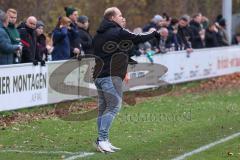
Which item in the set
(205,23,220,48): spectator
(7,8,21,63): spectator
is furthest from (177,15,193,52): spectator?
(7,8,21,63): spectator

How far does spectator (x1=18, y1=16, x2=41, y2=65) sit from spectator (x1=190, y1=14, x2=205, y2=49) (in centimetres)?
859

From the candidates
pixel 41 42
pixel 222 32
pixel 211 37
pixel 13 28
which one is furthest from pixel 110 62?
pixel 222 32

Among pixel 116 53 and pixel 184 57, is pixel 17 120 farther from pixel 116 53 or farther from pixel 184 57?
pixel 184 57

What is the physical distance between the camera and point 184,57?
23625mm

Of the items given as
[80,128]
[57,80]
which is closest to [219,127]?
[80,128]

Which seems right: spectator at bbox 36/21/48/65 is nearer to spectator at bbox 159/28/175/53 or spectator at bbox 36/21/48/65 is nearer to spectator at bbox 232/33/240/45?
spectator at bbox 159/28/175/53

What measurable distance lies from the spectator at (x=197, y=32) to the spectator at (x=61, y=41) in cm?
732

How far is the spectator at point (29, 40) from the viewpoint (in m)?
16.8

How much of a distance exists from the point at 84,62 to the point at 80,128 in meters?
4.50

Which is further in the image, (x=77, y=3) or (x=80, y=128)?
(x=77, y=3)

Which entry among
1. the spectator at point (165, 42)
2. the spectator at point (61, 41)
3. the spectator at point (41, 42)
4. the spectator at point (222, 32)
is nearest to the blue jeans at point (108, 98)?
the spectator at point (41, 42)

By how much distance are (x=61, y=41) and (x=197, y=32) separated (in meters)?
8.00

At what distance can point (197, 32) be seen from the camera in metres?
24.8

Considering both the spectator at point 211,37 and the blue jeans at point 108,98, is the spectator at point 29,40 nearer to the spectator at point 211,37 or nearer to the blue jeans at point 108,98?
the blue jeans at point 108,98
